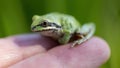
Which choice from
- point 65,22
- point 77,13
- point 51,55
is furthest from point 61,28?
point 77,13

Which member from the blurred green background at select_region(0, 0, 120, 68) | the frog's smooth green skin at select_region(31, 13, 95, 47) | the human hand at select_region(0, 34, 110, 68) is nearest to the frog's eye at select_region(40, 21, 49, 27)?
the frog's smooth green skin at select_region(31, 13, 95, 47)

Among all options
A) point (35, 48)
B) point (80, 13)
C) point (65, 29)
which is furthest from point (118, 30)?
point (35, 48)

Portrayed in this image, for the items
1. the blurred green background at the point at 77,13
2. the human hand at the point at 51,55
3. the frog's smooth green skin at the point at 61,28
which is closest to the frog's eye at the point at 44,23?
the frog's smooth green skin at the point at 61,28

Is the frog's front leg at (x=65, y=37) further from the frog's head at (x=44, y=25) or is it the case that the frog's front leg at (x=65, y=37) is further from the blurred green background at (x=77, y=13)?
the blurred green background at (x=77, y=13)

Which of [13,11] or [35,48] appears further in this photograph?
[13,11]

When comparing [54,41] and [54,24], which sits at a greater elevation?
[54,24]

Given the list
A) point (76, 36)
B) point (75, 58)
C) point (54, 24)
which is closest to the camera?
point (75, 58)

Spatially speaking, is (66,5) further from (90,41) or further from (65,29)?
(90,41)
